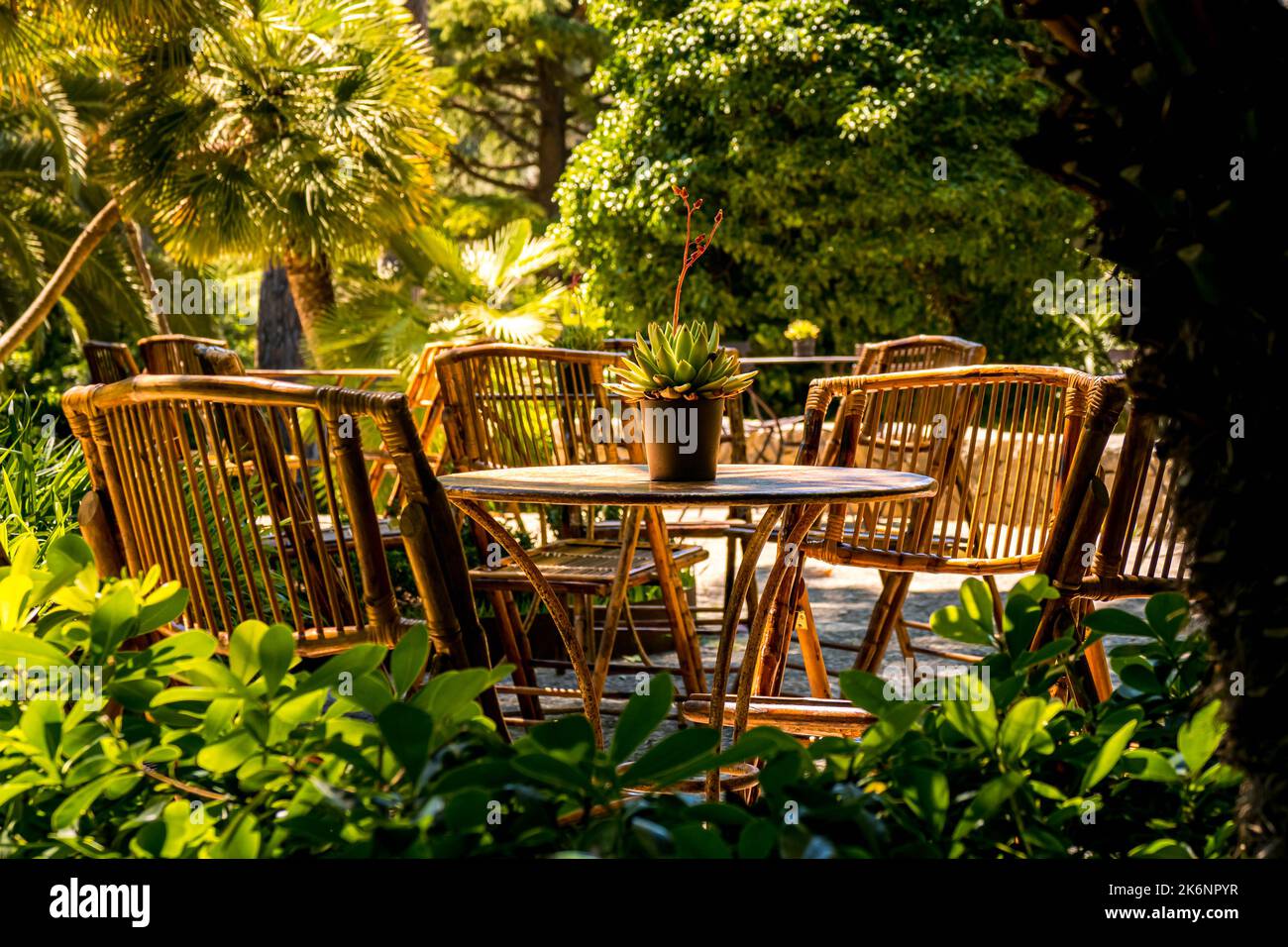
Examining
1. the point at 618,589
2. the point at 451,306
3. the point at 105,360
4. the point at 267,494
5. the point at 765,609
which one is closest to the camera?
the point at 267,494

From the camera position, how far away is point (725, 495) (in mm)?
2146

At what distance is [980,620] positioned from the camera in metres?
1.26

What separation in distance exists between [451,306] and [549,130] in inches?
367

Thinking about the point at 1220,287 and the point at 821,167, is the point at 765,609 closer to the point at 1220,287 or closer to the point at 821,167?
the point at 1220,287

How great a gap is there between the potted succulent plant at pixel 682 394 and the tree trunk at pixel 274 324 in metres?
11.1

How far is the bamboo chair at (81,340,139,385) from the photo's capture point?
518cm

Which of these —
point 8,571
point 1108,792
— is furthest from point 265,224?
point 1108,792

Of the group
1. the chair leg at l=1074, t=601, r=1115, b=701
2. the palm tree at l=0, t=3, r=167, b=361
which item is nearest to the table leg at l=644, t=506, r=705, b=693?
the chair leg at l=1074, t=601, r=1115, b=701

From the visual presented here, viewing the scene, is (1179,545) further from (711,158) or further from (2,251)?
(2,251)

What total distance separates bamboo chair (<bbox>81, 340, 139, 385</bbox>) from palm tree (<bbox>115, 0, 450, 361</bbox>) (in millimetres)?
4028

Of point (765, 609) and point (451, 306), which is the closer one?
point (765, 609)

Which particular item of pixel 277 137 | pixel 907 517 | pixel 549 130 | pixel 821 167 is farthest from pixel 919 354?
pixel 549 130

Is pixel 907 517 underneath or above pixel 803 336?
above

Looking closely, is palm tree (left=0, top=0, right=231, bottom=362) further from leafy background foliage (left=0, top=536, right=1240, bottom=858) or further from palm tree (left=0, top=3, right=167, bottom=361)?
leafy background foliage (left=0, top=536, right=1240, bottom=858)
